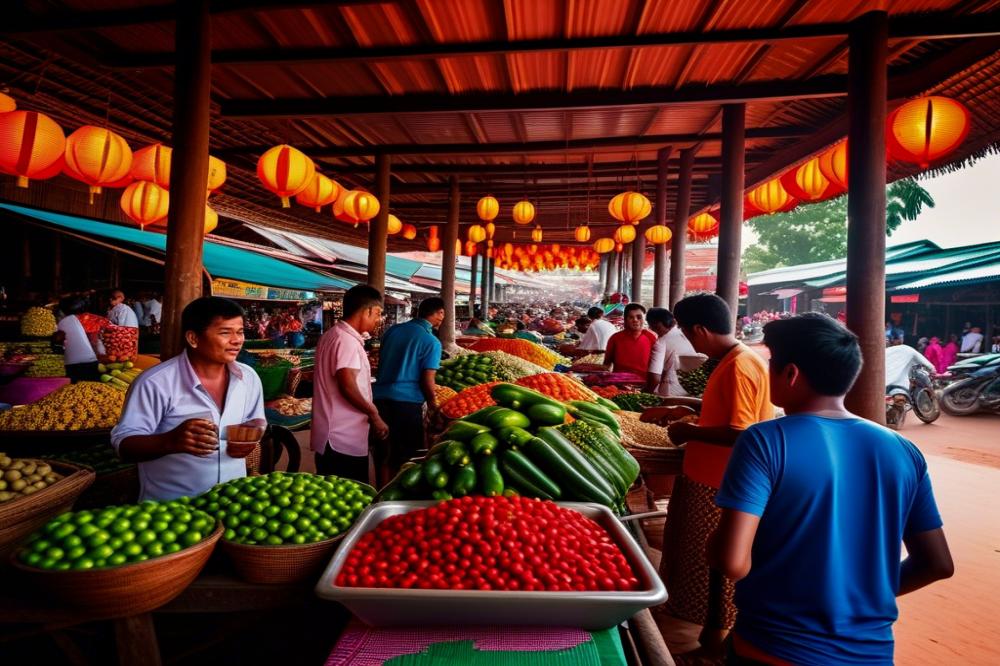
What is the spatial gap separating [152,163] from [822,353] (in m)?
5.42

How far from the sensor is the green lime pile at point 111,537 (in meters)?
1.38

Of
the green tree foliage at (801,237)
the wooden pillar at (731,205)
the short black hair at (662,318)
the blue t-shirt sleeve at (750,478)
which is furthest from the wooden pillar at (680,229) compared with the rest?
the green tree foliage at (801,237)

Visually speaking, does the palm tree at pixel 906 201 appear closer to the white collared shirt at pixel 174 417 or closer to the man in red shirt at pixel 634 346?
the man in red shirt at pixel 634 346

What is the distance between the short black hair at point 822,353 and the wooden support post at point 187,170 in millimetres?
3769

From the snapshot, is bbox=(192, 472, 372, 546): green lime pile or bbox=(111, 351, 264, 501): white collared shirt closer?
bbox=(192, 472, 372, 546): green lime pile

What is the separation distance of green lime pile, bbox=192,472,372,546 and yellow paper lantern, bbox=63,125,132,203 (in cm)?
380

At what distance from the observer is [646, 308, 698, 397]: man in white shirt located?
203 inches

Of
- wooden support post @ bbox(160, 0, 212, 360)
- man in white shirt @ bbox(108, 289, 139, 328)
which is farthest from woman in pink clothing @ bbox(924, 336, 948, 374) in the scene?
man in white shirt @ bbox(108, 289, 139, 328)

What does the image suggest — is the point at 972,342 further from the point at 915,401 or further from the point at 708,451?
the point at 708,451

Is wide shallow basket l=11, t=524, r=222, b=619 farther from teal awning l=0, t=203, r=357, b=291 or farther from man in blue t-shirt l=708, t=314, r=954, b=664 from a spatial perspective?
teal awning l=0, t=203, r=357, b=291

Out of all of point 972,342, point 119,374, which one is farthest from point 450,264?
point 972,342

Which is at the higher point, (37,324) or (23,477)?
(37,324)

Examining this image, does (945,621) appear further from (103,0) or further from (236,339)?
(103,0)

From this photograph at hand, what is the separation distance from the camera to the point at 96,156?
4.34 m
